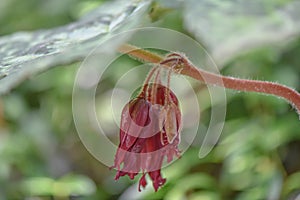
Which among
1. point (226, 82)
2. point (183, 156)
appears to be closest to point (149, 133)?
point (226, 82)

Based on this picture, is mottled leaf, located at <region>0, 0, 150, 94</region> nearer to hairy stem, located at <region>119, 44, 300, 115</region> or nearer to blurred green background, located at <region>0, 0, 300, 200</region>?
hairy stem, located at <region>119, 44, 300, 115</region>

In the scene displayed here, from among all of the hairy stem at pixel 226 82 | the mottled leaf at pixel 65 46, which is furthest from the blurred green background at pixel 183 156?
the hairy stem at pixel 226 82

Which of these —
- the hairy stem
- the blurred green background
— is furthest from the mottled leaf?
the blurred green background

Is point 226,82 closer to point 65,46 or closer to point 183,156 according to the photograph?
point 65,46

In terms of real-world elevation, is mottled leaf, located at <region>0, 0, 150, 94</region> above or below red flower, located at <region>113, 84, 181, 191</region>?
above

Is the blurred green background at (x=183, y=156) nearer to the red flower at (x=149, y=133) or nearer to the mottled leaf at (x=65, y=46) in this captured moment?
the mottled leaf at (x=65, y=46)
